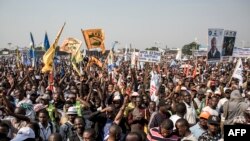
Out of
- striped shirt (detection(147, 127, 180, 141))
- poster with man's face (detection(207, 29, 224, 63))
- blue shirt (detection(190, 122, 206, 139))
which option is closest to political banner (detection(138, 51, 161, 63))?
poster with man's face (detection(207, 29, 224, 63))

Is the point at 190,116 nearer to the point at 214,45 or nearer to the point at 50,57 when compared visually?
the point at 214,45

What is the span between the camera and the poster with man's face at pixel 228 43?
11.9 m

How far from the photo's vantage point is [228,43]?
12062 mm

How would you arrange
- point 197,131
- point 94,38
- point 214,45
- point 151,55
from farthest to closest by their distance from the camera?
point 151,55 → point 94,38 → point 214,45 → point 197,131

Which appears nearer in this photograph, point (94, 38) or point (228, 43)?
point (228, 43)

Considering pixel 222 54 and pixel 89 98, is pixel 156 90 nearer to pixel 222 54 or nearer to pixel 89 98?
pixel 89 98

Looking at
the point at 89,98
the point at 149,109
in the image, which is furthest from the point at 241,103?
the point at 89,98

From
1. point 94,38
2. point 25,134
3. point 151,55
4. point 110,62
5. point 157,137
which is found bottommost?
point 157,137

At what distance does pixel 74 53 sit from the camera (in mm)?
14289

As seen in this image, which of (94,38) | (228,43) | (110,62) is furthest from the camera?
(110,62)

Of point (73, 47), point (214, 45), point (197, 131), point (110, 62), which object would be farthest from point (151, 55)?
point (197, 131)

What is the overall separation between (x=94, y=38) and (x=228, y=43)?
15.9ft

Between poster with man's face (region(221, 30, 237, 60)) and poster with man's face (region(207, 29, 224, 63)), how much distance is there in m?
0.30

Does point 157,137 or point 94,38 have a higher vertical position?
point 94,38
